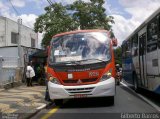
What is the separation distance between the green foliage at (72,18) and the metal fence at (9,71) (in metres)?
9.28

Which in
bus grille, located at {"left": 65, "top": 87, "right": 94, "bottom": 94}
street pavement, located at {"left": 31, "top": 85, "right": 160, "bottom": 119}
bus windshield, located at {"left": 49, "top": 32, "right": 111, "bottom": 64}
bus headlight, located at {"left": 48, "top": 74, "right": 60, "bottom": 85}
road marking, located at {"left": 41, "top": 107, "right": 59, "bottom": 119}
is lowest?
road marking, located at {"left": 41, "top": 107, "right": 59, "bottom": 119}

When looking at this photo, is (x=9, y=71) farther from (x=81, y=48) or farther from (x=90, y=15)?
(x=90, y=15)

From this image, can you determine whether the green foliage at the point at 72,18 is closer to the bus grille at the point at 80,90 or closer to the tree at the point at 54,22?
the tree at the point at 54,22

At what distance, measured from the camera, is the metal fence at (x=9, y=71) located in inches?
990

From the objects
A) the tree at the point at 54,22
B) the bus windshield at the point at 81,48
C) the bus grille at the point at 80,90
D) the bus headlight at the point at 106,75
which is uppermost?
the tree at the point at 54,22

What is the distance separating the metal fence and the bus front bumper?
32.0 feet

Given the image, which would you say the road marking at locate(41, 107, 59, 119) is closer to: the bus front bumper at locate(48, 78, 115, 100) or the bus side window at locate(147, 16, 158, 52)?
the bus front bumper at locate(48, 78, 115, 100)

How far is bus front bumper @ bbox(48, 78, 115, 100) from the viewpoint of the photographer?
50.1ft

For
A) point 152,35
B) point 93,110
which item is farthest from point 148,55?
point 93,110

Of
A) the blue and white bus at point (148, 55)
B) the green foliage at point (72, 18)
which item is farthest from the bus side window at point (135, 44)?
the green foliage at point (72, 18)

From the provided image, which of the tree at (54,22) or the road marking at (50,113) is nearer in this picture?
the road marking at (50,113)

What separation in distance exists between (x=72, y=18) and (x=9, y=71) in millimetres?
14525

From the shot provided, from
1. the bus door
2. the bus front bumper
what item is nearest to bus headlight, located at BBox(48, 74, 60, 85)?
the bus front bumper

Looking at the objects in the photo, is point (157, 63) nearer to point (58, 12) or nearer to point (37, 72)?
point (37, 72)
